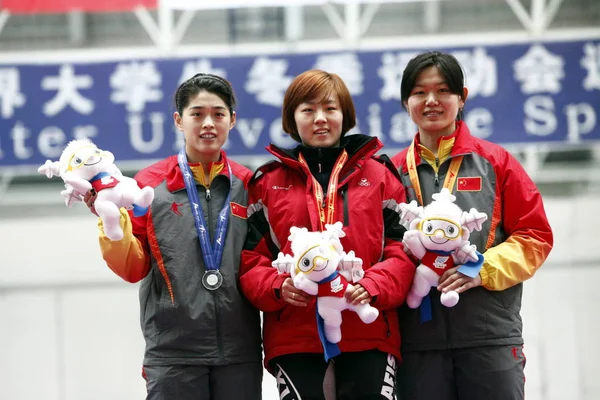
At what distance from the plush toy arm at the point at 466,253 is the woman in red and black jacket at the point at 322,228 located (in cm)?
15

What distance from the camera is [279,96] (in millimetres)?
5359

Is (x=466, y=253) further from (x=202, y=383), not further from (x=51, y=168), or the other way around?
(x=51, y=168)

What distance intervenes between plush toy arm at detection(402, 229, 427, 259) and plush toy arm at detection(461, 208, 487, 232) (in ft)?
0.47

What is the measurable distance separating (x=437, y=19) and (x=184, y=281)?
409 centimetres

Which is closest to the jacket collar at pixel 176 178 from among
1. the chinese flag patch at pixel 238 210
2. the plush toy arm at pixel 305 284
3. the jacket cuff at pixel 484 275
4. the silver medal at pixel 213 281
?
the chinese flag patch at pixel 238 210

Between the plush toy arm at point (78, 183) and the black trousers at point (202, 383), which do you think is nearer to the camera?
the plush toy arm at point (78, 183)

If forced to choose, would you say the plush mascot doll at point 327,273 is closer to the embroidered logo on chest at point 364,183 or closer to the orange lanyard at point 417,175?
the embroidered logo on chest at point 364,183

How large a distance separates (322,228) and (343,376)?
45 centimetres

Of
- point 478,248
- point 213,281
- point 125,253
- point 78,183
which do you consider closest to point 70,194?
point 78,183

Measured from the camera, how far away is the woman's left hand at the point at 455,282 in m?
2.64

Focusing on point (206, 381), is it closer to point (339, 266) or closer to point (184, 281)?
point (184, 281)

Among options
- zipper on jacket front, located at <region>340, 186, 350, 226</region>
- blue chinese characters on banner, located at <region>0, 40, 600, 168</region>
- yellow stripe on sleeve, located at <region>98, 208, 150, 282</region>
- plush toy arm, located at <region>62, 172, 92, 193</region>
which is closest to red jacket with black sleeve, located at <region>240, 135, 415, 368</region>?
zipper on jacket front, located at <region>340, 186, 350, 226</region>

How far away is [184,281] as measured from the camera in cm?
275

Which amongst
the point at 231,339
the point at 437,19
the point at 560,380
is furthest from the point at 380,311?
the point at 437,19
